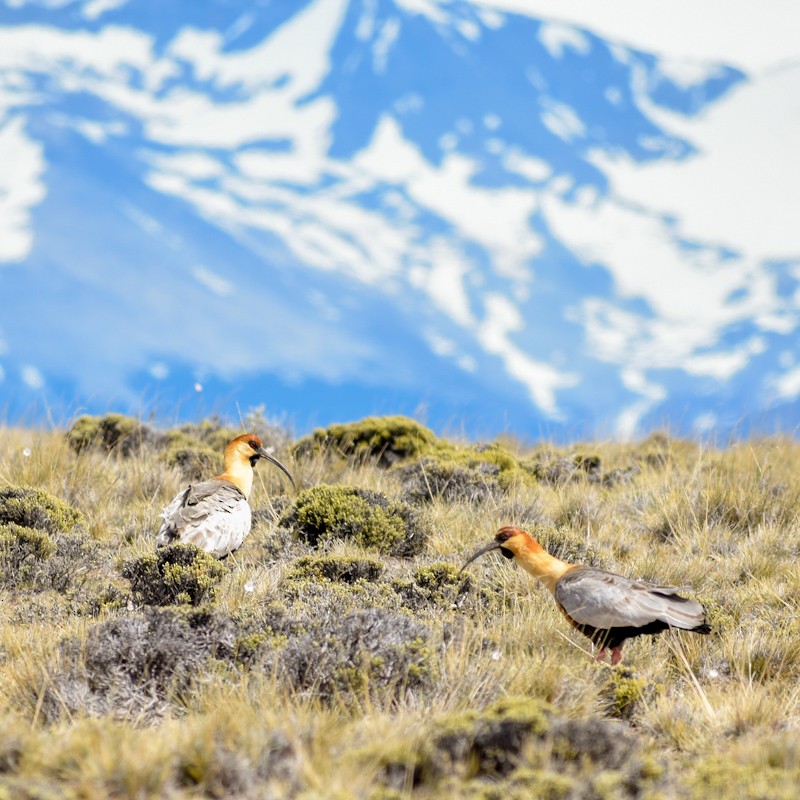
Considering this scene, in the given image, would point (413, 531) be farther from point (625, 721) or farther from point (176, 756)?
point (176, 756)

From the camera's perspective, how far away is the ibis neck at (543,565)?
5359mm

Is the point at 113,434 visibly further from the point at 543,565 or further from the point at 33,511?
the point at 543,565

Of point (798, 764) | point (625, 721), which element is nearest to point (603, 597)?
point (625, 721)

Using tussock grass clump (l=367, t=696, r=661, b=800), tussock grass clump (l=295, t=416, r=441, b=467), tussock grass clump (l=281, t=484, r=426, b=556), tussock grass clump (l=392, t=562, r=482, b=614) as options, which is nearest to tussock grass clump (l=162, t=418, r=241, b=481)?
tussock grass clump (l=295, t=416, r=441, b=467)

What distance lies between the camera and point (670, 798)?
11.6 feet

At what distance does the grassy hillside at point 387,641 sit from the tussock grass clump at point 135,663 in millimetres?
13

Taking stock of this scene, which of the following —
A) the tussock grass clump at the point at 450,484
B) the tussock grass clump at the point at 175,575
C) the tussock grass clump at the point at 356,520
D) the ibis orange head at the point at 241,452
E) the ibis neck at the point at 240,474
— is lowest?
the tussock grass clump at the point at 175,575

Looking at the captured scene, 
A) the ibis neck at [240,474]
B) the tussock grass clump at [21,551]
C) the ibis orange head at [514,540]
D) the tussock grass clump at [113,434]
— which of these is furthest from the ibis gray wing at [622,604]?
the tussock grass clump at [113,434]

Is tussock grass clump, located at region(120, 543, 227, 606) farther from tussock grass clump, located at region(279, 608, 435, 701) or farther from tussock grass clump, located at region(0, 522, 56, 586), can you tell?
tussock grass clump, located at region(279, 608, 435, 701)

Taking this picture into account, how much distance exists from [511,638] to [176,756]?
233 centimetres

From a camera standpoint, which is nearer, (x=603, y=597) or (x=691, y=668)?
(x=603, y=597)

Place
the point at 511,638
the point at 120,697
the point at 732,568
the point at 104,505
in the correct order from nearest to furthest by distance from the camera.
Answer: the point at 120,697 < the point at 511,638 < the point at 732,568 < the point at 104,505

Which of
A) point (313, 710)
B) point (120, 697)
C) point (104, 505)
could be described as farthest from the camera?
point (104, 505)

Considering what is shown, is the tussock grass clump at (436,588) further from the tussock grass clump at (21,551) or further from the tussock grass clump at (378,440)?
the tussock grass clump at (378,440)
